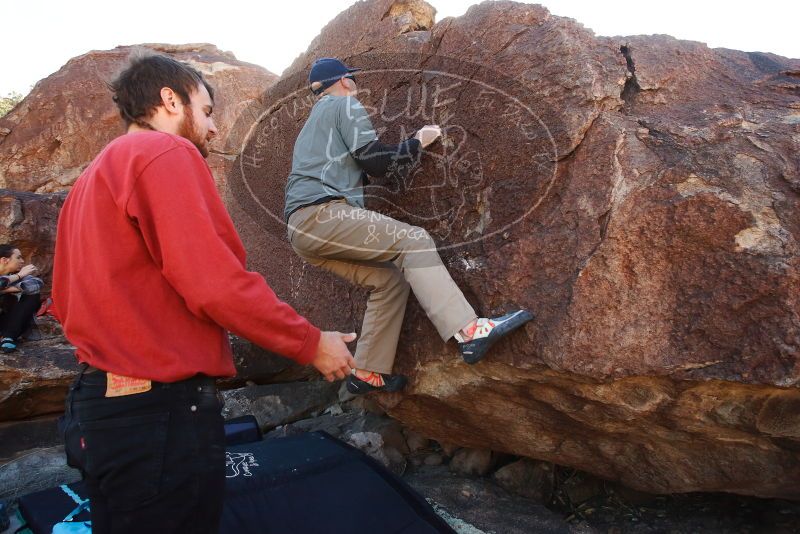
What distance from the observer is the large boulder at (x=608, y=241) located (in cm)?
218

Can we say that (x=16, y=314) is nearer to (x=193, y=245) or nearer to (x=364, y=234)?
(x=364, y=234)

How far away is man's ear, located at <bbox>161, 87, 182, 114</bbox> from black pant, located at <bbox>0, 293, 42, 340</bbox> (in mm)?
3448

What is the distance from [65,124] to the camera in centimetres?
782

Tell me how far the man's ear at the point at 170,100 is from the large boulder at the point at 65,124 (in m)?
6.18

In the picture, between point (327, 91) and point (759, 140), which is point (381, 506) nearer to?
point (327, 91)

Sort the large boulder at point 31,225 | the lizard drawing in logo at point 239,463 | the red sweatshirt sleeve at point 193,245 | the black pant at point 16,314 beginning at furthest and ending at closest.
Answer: the large boulder at point 31,225 < the black pant at point 16,314 < the lizard drawing in logo at point 239,463 < the red sweatshirt sleeve at point 193,245

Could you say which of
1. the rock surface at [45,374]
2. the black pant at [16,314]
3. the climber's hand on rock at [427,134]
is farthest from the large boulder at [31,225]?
the climber's hand on rock at [427,134]

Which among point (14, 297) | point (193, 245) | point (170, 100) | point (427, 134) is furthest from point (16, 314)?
point (193, 245)

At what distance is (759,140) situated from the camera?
91.6 inches

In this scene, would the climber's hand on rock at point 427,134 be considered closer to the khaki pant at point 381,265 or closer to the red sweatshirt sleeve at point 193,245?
the khaki pant at point 381,265

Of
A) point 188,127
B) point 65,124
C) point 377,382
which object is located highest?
point 65,124

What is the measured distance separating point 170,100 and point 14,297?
3.63 m

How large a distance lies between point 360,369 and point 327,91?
1.43 metres

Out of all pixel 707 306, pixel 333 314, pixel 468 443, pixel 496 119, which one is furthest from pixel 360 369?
pixel 707 306
